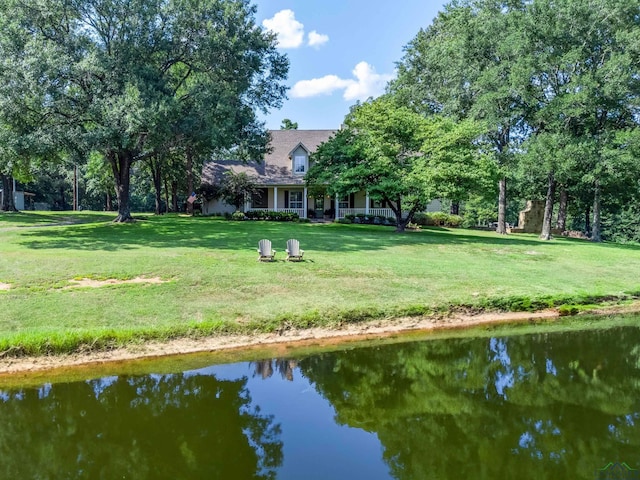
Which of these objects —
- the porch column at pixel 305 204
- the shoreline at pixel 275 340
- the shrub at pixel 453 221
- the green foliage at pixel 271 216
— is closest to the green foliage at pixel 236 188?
the green foliage at pixel 271 216

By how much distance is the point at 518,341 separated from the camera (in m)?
10.1

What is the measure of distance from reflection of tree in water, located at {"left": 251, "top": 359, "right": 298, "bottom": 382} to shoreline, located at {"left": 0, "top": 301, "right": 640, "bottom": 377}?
34.2 inches

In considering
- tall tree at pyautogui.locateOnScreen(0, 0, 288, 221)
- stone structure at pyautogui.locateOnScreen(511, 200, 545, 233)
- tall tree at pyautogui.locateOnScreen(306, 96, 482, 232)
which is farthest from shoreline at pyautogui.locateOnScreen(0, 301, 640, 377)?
stone structure at pyautogui.locateOnScreen(511, 200, 545, 233)

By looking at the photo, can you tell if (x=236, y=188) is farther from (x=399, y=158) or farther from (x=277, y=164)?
(x=399, y=158)

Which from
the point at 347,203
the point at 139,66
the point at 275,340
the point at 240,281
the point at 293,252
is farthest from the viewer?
the point at 347,203

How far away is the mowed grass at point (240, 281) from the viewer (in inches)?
383

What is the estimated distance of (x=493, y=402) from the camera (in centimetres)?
671

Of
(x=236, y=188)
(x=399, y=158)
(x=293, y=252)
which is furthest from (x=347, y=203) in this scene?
(x=293, y=252)

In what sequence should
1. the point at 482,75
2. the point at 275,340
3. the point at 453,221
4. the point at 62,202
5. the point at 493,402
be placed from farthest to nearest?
the point at 62,202 < the point at 453,221 < the point at 482,75 < the point at 275,340 < the point at 493,402

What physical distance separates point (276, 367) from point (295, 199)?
1195 inches

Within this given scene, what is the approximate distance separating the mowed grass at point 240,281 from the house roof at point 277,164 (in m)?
15.4

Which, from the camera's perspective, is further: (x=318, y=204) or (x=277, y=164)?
(x=277, y=164)

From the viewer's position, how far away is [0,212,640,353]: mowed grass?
9.73m

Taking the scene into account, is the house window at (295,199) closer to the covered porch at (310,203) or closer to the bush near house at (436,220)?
the covered porch at (310,203)
